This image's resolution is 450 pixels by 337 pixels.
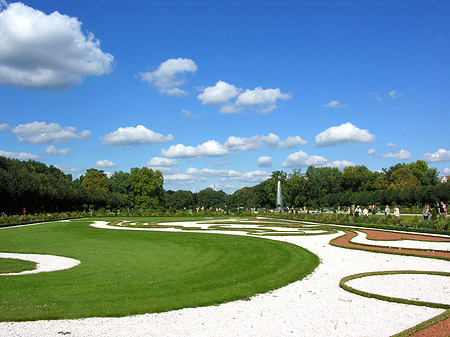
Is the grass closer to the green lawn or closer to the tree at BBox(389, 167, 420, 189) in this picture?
the green lawn

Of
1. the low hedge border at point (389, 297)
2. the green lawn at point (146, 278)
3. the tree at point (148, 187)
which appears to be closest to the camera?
the green lawn at point (146, 278)

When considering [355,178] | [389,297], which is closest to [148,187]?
[355,178]

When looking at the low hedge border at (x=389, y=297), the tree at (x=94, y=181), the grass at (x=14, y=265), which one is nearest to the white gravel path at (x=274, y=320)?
the low hedge border at (x=389, y=297)

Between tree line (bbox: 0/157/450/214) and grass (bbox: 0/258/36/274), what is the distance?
31.7 metres

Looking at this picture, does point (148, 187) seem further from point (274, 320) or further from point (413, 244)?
point (274, 320)

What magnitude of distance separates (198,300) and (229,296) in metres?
0.79

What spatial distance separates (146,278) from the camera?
10.5m

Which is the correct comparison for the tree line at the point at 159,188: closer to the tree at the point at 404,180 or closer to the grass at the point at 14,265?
the tree at the point at 404,180

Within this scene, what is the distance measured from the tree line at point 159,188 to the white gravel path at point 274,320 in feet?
132

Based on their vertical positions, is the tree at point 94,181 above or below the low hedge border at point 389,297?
above

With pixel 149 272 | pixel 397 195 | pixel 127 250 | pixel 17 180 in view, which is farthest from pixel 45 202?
pixel 397 195

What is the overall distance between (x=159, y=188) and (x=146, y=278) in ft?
244

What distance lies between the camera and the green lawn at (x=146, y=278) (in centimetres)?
775

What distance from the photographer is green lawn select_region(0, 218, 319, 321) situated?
7.75 m
